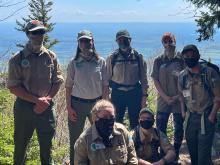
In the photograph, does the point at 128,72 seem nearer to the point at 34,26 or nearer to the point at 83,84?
the point at 83,84

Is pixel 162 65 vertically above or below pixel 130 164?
above

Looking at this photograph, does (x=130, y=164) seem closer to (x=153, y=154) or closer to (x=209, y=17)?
(x=153, y=154)

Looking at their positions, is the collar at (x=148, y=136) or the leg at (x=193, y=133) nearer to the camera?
the collar at (x=148, y=136)

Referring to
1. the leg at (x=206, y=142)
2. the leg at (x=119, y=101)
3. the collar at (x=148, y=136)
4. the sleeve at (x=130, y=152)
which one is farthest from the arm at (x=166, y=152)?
the leg at (x=119, y=101)

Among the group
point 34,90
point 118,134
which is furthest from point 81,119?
point 118,134

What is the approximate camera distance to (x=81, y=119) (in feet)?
20.7

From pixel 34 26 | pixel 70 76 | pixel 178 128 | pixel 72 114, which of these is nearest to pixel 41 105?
pixel 72 114

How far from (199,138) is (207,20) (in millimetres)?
2280

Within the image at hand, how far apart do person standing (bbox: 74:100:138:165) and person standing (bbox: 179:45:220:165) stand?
4.68ft

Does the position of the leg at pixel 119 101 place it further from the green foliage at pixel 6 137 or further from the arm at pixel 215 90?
the green foliage at pixel 6 137

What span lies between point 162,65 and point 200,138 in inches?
54.8

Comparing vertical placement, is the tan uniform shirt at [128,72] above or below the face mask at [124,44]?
below

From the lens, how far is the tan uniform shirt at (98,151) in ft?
15.8

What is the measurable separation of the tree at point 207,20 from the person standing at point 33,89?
2811mm
